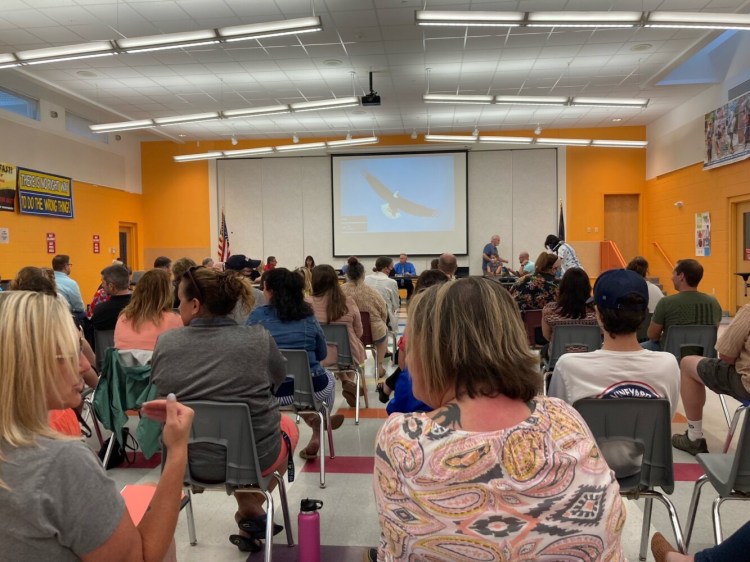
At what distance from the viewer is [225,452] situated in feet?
6.99

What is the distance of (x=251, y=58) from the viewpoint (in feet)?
28.4

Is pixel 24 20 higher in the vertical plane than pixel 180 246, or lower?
higher

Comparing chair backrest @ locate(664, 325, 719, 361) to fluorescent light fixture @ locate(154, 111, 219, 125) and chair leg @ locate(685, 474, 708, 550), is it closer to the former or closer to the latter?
chair leg @ locate(685, 474, 708, 550)

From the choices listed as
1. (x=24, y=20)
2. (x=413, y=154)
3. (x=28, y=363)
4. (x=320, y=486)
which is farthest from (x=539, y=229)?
(x=28, y=363)

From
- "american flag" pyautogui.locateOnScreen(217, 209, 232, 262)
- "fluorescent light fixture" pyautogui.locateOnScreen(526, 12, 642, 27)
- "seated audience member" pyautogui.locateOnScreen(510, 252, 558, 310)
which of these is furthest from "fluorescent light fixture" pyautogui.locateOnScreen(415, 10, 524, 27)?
"american flag" pyautogui.locateOnScreen(217, 209, 232, 262)

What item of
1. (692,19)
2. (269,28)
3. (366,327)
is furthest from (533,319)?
(269,28)

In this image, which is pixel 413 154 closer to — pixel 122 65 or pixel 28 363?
pixel 122 65

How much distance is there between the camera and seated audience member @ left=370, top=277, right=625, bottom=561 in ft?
3.16

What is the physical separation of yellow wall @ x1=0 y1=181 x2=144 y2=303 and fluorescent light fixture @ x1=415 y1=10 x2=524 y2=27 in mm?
7957

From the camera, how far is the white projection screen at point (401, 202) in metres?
14.2

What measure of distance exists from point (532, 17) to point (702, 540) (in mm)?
4863

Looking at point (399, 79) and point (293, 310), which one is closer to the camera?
point (293, 310)

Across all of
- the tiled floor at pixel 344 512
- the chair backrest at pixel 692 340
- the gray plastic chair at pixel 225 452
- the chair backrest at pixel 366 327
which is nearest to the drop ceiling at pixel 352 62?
the chair backrest at pixel 366 327

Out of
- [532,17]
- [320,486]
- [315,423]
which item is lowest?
[320,486]
